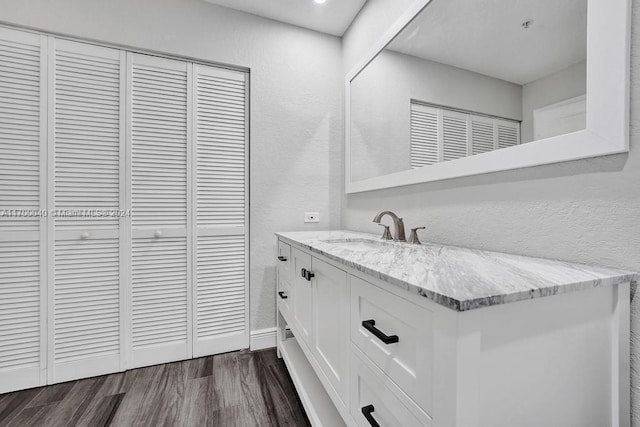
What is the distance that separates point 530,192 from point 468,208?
26cm

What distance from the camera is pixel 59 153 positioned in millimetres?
1747

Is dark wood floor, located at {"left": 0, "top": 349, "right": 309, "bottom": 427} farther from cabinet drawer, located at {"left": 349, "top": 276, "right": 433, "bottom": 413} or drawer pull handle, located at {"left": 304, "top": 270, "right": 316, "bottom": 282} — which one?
cabinet drawer, located at {"left": 349, "top": 276, "right": 433, "bottom": 413}

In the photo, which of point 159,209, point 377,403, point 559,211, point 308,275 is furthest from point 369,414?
point 159,209

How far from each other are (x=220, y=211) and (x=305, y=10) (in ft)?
5.17

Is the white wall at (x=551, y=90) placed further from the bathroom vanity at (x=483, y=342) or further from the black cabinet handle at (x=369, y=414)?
the black cabinet handle at (x=369, y=414)

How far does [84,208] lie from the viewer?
70.6 inches

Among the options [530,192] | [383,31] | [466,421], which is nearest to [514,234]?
[530,192]

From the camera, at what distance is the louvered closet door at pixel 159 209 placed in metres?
1.90

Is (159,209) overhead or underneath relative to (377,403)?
overhead

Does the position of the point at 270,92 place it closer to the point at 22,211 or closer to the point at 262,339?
the point at 22,211

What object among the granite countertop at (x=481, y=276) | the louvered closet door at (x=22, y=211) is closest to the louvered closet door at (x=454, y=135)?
the granite countertop at (x=481, y=276)

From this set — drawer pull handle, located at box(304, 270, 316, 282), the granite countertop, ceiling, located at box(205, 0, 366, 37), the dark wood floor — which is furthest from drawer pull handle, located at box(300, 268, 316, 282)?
ceiling, located at box(205, 0, 366, 37)

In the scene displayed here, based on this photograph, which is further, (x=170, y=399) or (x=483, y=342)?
(x=170, y=399)

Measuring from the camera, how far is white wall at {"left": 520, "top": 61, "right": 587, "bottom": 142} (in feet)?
2.80
